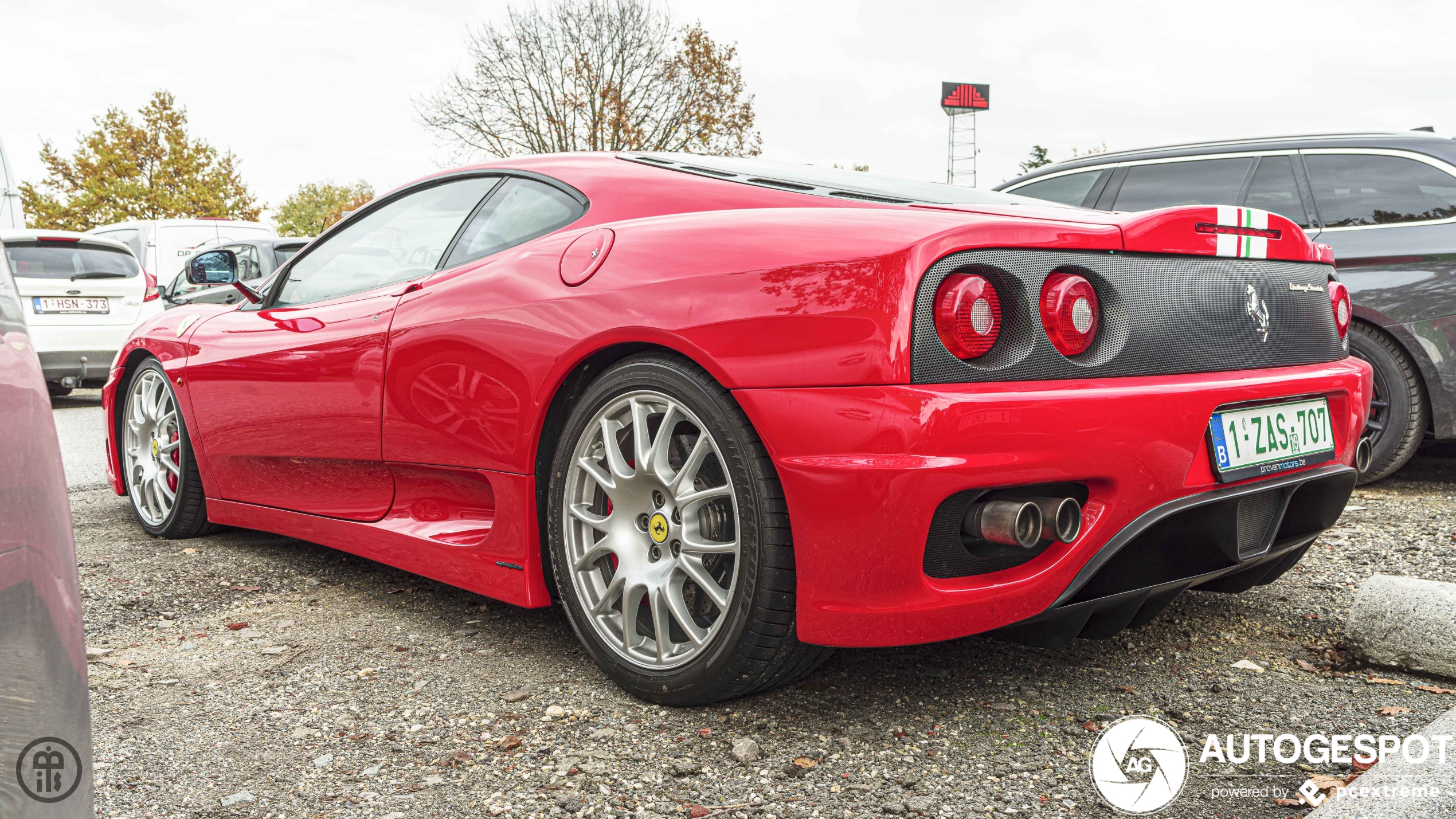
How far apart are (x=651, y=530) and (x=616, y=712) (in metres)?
0.41

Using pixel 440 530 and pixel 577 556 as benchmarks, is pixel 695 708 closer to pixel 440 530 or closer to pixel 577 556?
pixel 577 556

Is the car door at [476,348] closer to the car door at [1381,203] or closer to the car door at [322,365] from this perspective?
the car door at [322,365]

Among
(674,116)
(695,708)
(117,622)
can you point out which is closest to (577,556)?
(695,708)

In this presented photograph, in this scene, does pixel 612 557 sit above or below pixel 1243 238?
below

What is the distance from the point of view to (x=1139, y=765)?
2055mm

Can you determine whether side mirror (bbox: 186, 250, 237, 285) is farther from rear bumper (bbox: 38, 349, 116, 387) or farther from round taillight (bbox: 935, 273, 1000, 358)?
rear bumper (bbox: 38, 349, 116, 387)

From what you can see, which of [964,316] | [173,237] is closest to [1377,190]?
[964,316]

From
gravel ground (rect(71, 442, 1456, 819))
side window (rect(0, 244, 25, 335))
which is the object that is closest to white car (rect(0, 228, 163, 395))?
gravel ground (rect(71, 442, 1456, 819))

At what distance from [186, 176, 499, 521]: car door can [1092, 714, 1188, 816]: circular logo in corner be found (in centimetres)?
205

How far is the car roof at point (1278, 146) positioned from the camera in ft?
15.9

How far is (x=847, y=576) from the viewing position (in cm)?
201

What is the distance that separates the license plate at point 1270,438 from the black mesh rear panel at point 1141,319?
0.35ft

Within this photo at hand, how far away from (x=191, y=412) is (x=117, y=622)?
1074mm

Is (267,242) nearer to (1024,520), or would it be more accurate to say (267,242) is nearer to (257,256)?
(257,256)
